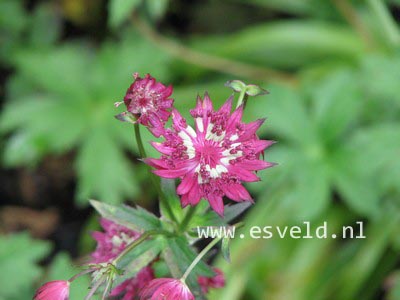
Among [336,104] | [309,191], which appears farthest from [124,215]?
[336,104]

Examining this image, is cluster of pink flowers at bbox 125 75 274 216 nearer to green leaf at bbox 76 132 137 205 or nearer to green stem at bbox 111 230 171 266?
green stem at bbox 111 230 171 266

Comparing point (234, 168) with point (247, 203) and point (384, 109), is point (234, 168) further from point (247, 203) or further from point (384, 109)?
point (384, 109)

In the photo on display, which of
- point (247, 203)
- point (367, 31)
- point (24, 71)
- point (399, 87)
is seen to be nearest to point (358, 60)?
point (367, 31)

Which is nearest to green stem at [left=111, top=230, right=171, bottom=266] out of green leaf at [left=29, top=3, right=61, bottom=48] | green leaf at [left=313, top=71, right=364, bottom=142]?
green leaf at [left=313, top=71, right=364, bottom=142]

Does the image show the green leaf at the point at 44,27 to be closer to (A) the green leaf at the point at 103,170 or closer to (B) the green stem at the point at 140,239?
(A) the green leaf at the point at 103,170

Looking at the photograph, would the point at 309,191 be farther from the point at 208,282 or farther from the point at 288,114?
the point at 208,282

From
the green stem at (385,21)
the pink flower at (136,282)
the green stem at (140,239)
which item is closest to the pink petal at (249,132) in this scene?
the green stem at (140,239)
